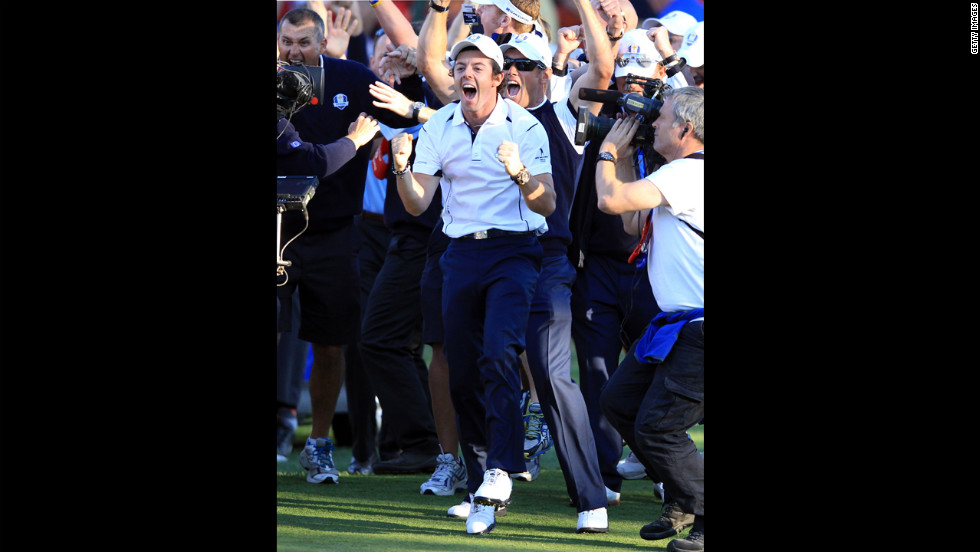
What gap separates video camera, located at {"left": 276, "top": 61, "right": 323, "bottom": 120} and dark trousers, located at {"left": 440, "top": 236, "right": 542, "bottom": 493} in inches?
Answer: 41.3

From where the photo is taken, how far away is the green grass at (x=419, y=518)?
4574 mm

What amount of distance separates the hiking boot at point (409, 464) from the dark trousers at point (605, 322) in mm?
1197

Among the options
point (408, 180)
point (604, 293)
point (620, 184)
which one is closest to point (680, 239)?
point (620, 184)

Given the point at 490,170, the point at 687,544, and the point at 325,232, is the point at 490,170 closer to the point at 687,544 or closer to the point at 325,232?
the point at 325,232

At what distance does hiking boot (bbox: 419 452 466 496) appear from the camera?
19.2 feet

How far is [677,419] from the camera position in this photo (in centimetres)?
446

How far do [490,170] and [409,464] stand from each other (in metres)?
2.07

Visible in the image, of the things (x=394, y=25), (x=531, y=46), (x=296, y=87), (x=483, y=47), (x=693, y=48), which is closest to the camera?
(x=483, y=47)

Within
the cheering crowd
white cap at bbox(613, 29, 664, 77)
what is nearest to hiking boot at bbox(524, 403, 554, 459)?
the cheering crowd

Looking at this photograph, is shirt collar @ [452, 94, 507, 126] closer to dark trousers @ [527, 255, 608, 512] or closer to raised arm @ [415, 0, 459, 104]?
raised arm @ [415, 0, 459, 104]
